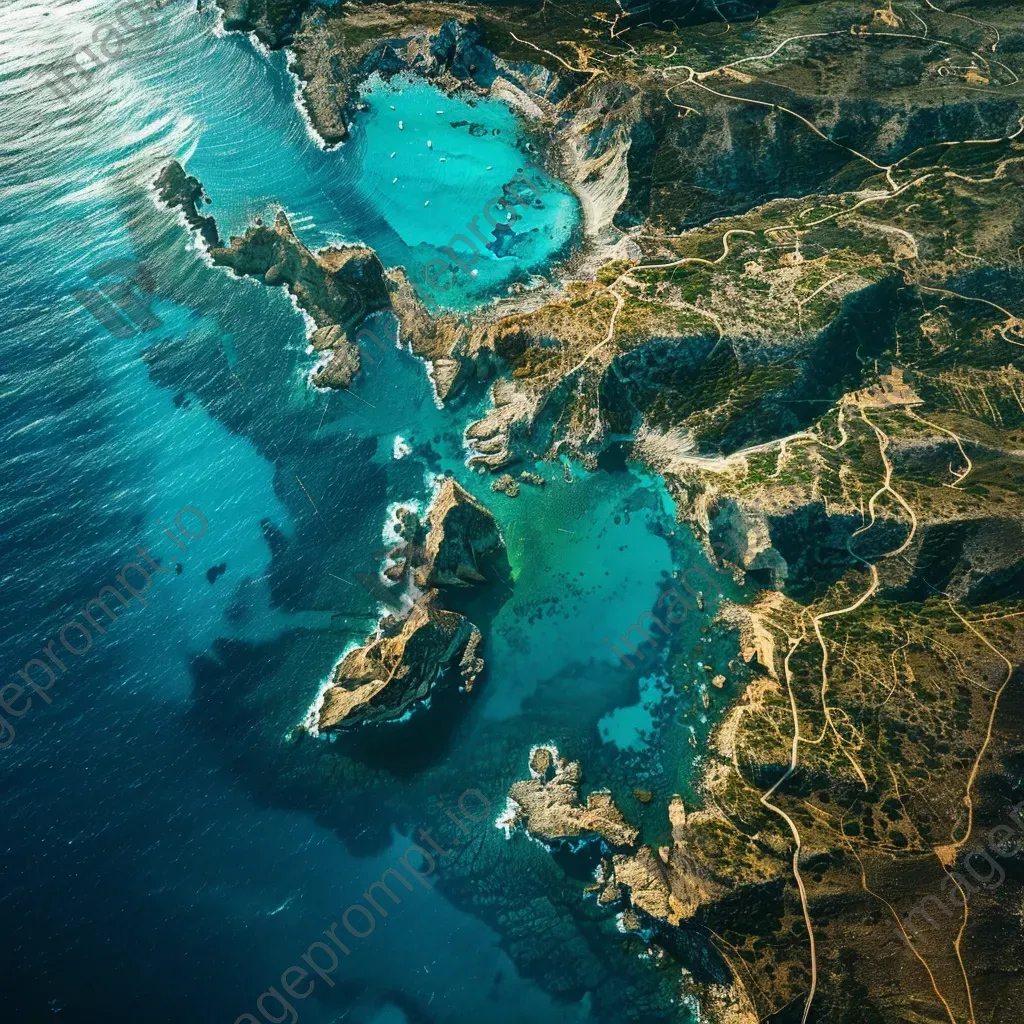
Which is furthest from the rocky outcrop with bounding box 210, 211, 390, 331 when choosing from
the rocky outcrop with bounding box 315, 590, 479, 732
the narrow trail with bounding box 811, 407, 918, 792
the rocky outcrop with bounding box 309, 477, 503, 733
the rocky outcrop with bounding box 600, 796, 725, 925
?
the rocky outcrop with bounding box 600, 796, 725, 925

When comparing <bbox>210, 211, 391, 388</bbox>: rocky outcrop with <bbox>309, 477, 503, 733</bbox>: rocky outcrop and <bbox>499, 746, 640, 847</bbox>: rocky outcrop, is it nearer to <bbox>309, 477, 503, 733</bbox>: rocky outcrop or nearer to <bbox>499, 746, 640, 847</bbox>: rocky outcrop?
<bbox>309, 477, 503, 733</bbox>: rocky outcrop

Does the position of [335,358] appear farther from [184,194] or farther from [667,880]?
[667,880]

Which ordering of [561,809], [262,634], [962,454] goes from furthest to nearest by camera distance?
1. [962,454]
2. [262,634]
3. [561,809]

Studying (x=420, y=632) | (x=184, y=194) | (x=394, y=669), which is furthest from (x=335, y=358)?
(x=394, y=669)

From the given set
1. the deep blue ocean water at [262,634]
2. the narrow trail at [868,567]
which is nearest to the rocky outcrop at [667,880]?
the deep blue ocean water at [262,634]

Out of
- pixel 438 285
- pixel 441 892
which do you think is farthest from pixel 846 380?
pixel 441 892

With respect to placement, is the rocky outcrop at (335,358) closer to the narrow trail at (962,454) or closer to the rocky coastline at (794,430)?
the rocky coastline at (794,430)
